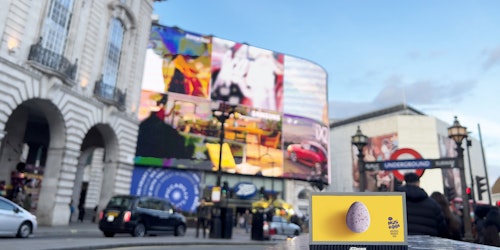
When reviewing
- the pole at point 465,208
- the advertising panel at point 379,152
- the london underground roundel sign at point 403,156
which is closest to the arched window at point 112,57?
the london underground roundel sign at point 403,156

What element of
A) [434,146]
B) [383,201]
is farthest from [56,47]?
[434,146]

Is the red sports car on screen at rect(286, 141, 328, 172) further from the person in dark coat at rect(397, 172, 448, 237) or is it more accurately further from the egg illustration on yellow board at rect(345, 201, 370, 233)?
the egg illustration on yellow board at rect(345, 201, 370, 233)

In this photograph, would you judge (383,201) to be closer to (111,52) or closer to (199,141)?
(111,52)

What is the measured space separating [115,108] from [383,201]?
22.9 metres

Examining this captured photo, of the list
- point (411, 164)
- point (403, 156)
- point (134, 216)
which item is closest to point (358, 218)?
point (134, 216)

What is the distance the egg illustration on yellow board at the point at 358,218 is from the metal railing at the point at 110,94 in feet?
70.4

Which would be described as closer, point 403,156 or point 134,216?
point 134,216

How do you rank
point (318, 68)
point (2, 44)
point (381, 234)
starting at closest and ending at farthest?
point (381, 234), point (2, 44), point (318, 68)

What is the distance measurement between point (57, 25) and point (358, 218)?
68.2 feet

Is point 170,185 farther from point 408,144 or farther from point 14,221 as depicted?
point 408,144

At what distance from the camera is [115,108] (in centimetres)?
2356

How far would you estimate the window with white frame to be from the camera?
61.7 ft

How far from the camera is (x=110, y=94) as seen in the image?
2331cm

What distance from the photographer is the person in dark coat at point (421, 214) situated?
5.89 metres
